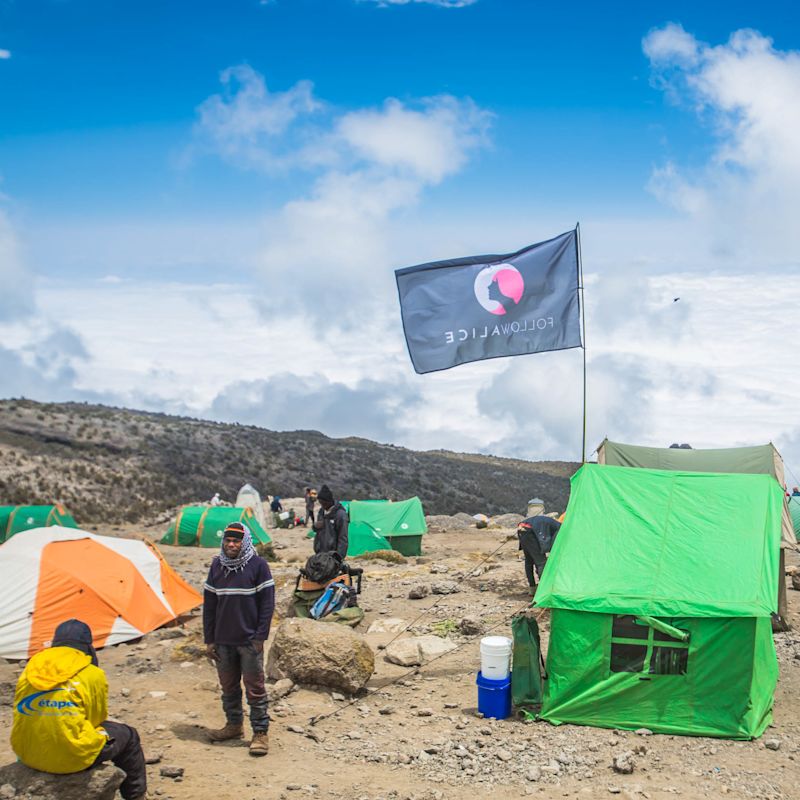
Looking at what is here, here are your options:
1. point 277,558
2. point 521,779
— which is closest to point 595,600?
point 521,779

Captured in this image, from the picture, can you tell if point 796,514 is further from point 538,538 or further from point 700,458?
point 538,538

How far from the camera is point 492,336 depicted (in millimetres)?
11992

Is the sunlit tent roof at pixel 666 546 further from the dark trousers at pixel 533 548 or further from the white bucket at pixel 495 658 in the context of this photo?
the dark trousers at pixel 533 548

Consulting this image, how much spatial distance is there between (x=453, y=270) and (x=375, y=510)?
13.9 metres

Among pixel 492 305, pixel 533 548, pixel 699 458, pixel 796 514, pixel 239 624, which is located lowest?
pixel 239 624

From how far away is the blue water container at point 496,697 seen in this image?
8.16 meters

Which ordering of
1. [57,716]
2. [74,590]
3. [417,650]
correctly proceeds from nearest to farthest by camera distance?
1. [57,716]
2. [417,650]
3. [74,590]

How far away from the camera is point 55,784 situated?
5.50 meters

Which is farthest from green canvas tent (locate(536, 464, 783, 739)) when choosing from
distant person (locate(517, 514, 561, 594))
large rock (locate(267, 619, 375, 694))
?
distant person (locate(517, 514, 561, 594))

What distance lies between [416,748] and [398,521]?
17.2m

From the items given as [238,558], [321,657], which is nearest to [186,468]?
[321,657]

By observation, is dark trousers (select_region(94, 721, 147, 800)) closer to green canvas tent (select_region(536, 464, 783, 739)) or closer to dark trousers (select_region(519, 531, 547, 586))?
green canvas tent (select_region(536, 464, 783, 739))

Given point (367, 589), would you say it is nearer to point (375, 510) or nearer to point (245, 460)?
point (375, 510)

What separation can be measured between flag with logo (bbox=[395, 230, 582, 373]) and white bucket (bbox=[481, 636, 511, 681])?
4753 millimetres
